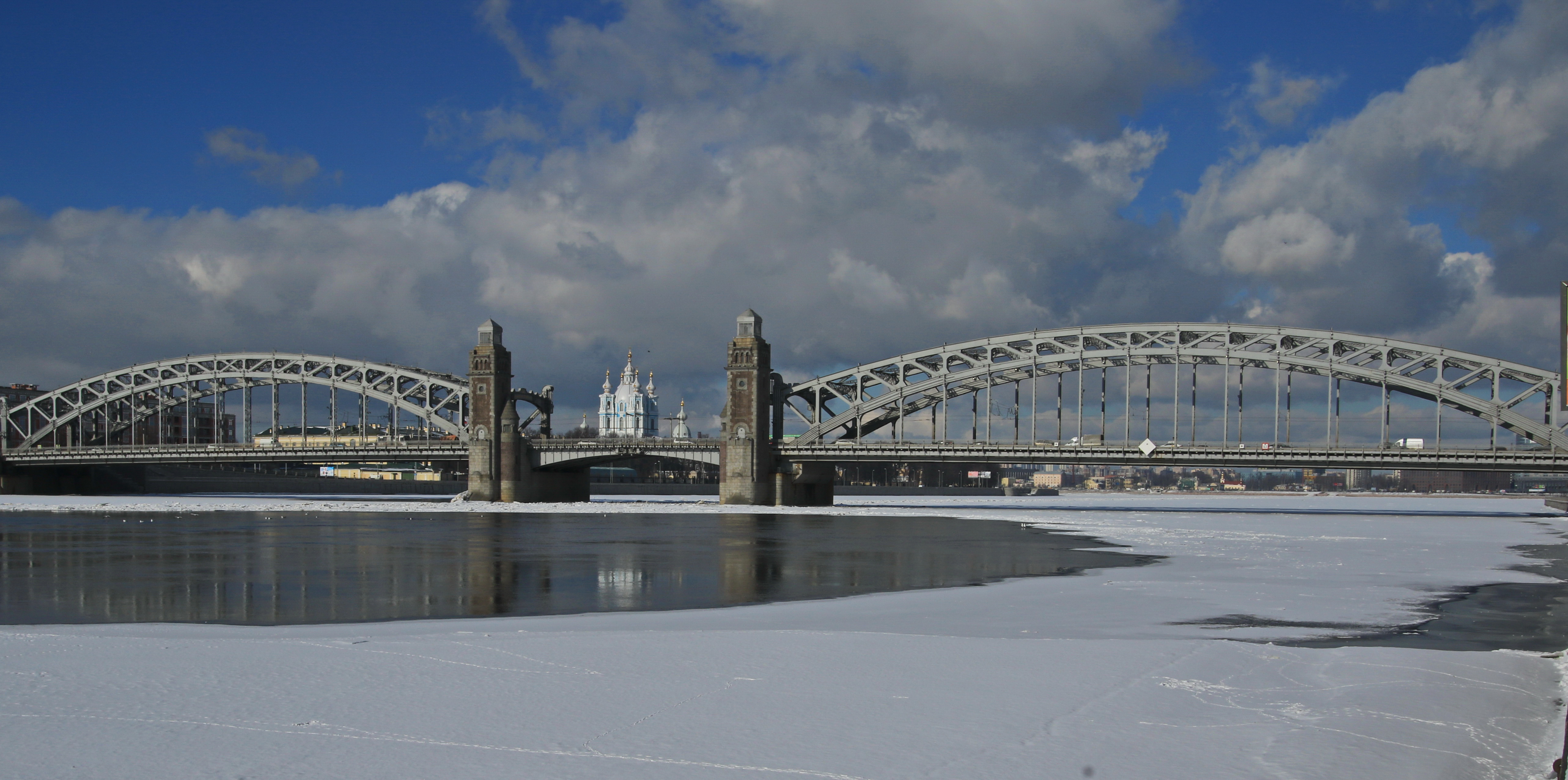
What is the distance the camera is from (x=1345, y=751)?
9773mm

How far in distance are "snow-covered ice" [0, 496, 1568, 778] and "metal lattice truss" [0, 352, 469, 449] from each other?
9448 centimetres

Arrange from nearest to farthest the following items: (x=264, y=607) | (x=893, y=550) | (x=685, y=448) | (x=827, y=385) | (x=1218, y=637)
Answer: (x=1218, y=637) < (x=264, y=607) < (x=893, y=550) < (x=685, y=448) < (x=827, y=385)

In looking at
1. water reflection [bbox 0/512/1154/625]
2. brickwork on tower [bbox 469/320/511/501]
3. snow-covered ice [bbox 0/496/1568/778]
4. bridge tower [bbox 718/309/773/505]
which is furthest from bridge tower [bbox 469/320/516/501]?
snow-covered ice [bbox 0/496/1568/778]

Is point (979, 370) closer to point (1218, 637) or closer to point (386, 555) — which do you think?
point (386, 555)

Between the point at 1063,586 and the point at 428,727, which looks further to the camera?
the point at 1063,586

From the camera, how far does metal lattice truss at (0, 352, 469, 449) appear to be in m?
112

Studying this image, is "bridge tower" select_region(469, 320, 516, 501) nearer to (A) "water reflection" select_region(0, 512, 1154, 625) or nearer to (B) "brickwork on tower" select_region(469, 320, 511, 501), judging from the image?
(B) "brickwork on tower" select_region(469, 320, 511, 501)

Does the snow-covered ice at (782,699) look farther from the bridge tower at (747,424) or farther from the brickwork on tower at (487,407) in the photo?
the brickwork on tower at (487,407)

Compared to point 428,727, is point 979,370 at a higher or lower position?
higher

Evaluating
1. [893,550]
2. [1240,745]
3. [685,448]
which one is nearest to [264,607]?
[1240,745]

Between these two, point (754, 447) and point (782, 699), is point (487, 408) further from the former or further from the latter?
point (782, 699)

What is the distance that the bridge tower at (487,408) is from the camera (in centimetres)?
9750

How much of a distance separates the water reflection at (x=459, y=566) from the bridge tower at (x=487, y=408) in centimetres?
4142

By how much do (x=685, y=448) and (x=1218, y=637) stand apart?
258 feet
